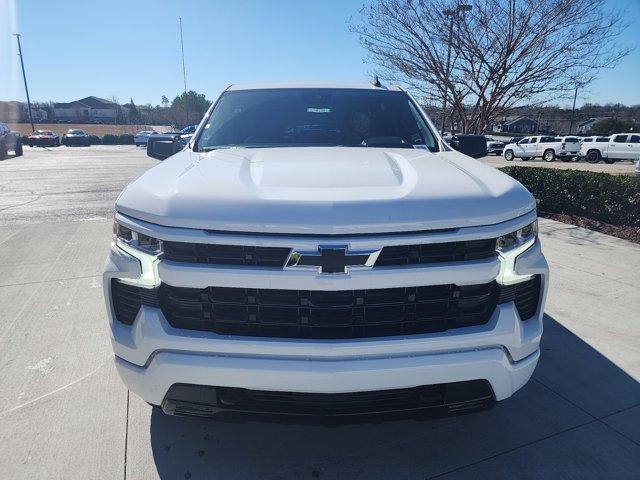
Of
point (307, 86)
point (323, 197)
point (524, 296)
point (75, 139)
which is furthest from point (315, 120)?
point (75, 139)

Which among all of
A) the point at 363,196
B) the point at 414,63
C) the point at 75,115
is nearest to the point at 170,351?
the point at 363,196

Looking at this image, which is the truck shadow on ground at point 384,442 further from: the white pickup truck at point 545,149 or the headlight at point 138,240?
the white pickup truck at point 545,149

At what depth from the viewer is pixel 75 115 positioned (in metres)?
109

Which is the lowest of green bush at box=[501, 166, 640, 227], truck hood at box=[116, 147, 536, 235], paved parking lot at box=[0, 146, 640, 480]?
paved parking lot at box=[0, 146, 640, 480]

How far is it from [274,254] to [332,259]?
0.74 ft

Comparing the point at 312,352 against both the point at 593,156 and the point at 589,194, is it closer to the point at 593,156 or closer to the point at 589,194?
the point at 589,194

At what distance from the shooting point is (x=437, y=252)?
1.81 meters

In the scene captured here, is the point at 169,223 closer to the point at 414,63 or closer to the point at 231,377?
the point at 231,377

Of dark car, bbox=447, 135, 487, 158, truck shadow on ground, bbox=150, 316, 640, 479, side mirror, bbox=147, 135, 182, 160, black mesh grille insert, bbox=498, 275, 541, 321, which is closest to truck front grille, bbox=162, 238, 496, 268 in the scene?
black mesh grille insert, bbox=498, 275, 541, 321

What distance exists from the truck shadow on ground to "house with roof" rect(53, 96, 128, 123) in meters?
114

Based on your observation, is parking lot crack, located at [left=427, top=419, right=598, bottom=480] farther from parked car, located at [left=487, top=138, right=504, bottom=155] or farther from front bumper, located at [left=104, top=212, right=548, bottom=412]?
parked car, located at [left=487, top=138, right=504, bottom=155]

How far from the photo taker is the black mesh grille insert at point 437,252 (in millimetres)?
1777

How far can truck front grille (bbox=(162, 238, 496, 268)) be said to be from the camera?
1.75 m

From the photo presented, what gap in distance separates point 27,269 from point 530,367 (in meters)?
5.09
